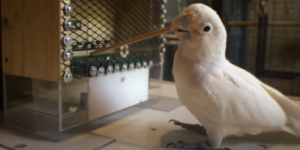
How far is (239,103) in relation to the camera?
1.79 ft

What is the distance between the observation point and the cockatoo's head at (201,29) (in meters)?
0.52

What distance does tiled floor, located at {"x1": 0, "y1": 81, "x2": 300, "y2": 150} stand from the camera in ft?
1.93

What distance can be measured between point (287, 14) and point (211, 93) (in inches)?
37.1

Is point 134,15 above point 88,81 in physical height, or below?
above

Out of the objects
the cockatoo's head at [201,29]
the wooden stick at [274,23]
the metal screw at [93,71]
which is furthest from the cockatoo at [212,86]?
the wooden stick at [274,23]

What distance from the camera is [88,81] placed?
0.68 m

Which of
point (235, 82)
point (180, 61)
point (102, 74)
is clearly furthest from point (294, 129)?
point (102, 74)

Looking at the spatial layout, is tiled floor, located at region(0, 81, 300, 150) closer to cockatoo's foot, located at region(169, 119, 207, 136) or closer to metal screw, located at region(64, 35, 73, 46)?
cockatoo's foot, located at region(169, 119, 207, 136)

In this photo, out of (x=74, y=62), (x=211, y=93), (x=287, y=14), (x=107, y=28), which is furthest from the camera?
(x=287, y=14)

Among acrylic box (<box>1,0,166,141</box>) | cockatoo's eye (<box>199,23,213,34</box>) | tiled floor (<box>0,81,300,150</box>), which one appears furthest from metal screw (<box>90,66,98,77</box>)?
cockatoo's eye (<box>199,23,213,34</box>)

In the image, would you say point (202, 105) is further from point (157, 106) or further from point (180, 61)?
point (157, 106)

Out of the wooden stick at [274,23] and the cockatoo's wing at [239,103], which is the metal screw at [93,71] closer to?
the cockatoo's wing at [239,103]

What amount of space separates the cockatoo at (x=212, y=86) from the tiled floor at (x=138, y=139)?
0.05 meters

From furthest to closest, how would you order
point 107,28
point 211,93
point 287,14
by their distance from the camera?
point 287,14, point 107,28, point 211,93
